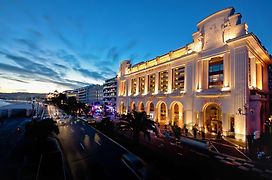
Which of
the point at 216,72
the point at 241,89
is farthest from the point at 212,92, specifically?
the point at 241,89

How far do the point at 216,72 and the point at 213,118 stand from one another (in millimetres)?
9813

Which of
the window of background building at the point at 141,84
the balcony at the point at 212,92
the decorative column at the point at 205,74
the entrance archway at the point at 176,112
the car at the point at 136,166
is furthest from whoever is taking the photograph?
the window of background building at the point at 141,84

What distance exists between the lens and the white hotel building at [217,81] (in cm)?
2994

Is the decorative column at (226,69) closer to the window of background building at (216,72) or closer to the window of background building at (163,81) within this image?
the window of background building at (216,72)

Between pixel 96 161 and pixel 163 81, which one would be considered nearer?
pixel 96 161

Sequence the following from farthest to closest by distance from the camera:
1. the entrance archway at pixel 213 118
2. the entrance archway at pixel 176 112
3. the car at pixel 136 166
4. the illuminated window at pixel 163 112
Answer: the illuminated window at pixel 163 112 → the entrance archway at pixel 176 112 → the entrance archway at pixel 213 118 → the car at pixel 136 166

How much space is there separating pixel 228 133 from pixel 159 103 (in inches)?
821

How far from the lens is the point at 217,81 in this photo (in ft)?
116

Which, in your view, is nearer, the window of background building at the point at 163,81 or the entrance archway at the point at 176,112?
the entrance archway at the point at 176,112

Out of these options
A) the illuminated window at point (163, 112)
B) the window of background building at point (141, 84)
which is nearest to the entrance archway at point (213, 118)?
the illuminated window at point (163, 112)

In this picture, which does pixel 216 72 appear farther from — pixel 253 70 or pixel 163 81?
pixel 163 81

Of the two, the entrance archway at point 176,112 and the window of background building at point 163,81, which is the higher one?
the window of background building at point 163,81

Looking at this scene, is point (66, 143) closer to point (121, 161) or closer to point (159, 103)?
point (121, 161)

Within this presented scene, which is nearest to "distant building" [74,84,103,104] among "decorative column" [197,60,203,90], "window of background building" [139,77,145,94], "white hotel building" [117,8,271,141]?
"window of background building" [139,77,145,94]
